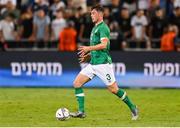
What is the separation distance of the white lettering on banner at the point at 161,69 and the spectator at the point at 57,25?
3906mm

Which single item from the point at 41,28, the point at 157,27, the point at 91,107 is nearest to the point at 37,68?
the point at 41,28

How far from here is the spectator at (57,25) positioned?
24.4 meters

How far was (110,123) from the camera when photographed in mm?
13367

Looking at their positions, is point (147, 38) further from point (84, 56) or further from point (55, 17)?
point (84, 56)

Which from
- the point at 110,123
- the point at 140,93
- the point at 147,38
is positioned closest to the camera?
the point at 110,123

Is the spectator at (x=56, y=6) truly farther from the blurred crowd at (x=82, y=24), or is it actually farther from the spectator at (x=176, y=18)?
the spectator at (x=176, y=18)

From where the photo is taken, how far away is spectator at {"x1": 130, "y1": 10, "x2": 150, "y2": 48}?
78.9 ft

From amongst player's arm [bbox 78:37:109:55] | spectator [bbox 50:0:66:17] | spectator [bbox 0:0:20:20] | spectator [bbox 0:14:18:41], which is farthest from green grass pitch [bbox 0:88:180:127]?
spectator [bbox 50:0:66:17]

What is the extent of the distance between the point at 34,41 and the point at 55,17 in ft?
4.00

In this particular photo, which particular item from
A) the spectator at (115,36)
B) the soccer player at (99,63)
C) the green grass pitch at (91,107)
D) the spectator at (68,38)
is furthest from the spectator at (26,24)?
the soccer player at (99,63)

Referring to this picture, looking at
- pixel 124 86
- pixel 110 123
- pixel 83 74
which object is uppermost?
pixel 83 74

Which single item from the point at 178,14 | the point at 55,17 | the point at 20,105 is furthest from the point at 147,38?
the point at 20,105

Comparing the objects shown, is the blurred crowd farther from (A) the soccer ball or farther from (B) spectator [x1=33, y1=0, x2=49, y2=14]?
(A) the soccer ball

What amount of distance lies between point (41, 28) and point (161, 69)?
5124mm
